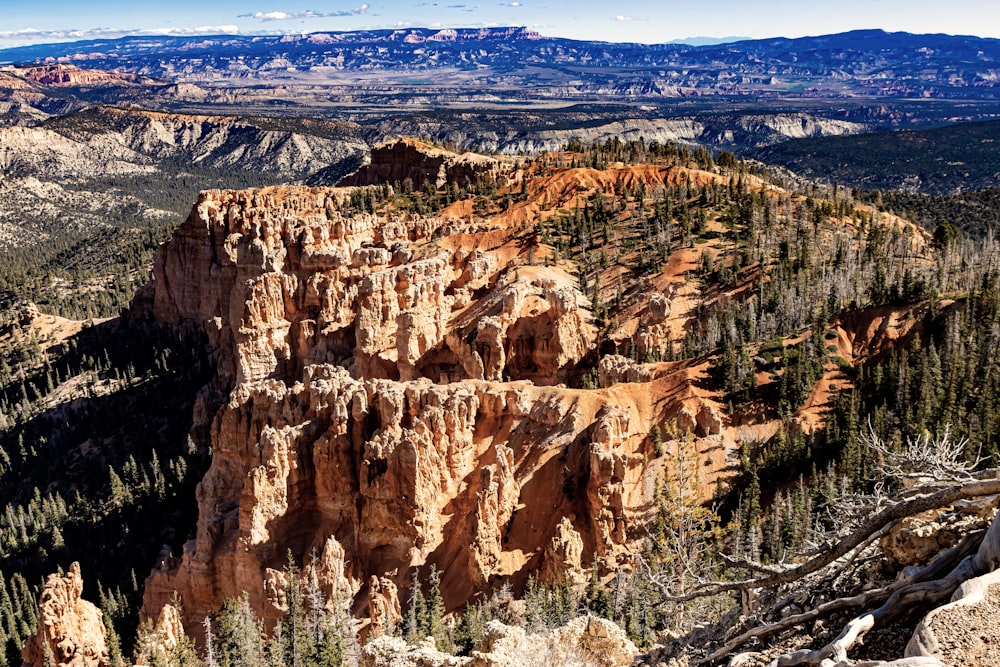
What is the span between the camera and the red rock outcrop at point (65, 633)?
39.9 m

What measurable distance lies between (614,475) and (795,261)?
3498cm

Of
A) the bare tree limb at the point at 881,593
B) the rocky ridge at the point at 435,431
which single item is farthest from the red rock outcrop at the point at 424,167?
the bare tree limb at the point at 881,593

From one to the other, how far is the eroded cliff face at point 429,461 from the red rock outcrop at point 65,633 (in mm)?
5787

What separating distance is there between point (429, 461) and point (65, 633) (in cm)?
1959

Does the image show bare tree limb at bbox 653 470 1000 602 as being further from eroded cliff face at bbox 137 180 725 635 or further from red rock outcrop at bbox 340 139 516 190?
red rock outcrop at bbox 340 139 516 190

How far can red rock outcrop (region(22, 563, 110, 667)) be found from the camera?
39.9 m

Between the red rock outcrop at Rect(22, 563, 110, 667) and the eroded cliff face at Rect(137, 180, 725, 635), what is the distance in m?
5.79

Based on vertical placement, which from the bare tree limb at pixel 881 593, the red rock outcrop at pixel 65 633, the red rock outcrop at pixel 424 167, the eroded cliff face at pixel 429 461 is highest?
the red rock outcrop at pixel 424 167

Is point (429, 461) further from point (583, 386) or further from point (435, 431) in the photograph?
point (583, 386)

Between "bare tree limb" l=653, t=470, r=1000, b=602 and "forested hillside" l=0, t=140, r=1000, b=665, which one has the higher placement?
"bare tree limb" l=653, t=470, r=1000, b=602

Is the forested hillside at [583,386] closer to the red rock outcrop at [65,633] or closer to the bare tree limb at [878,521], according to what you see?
the bare tree limb at [878,521]

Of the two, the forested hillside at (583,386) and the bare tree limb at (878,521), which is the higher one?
the bare tree limb at (878,521)

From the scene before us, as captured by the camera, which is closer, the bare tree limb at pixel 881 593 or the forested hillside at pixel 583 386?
the bare tree limb at pixel 881 593

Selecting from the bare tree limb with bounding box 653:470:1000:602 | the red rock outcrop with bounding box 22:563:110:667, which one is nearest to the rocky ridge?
the red rock outcrop with bounding box 22:563:110:667
